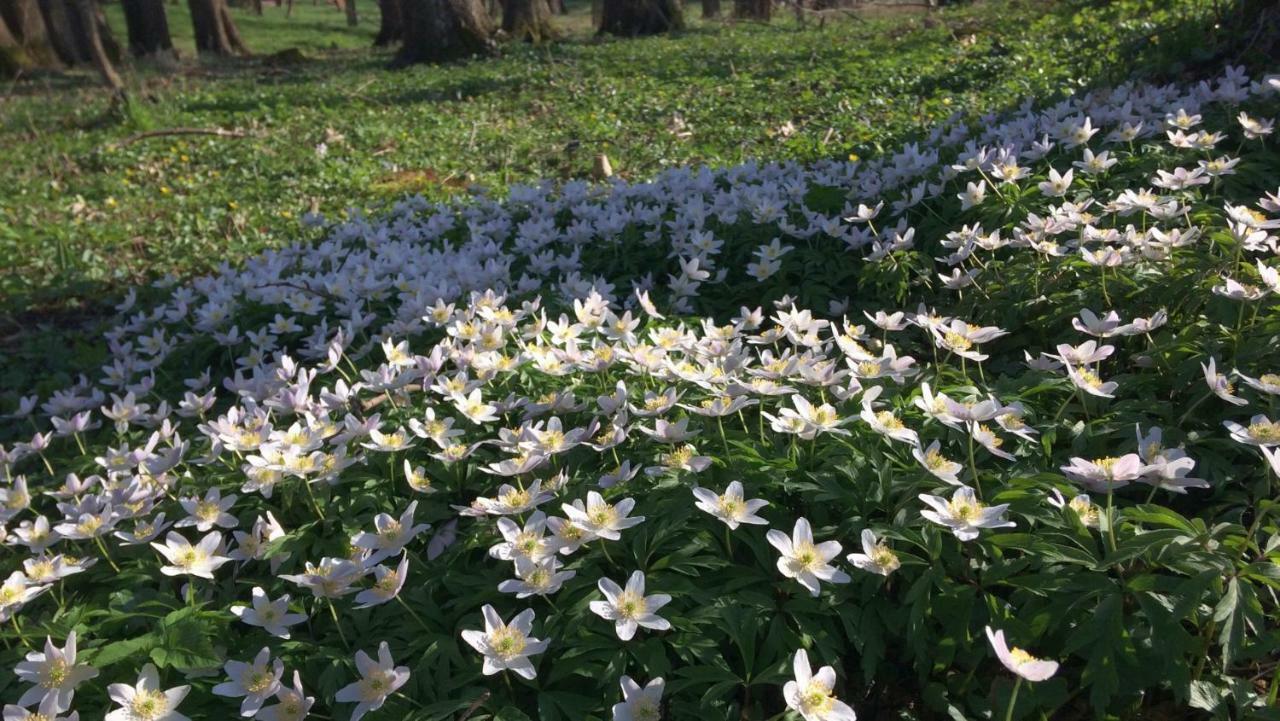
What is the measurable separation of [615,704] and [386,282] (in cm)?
301

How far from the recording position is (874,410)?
257 cm

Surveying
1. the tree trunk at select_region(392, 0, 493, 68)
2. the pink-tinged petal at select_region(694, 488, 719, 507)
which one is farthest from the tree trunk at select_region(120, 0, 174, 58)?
the pink-tinged petal at select_region(694, 488, 719, 507)

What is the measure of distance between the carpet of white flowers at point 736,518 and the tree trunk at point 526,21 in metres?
14.5

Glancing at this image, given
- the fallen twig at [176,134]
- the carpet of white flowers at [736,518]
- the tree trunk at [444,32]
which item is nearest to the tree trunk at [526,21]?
the tree trunk at [444,32]

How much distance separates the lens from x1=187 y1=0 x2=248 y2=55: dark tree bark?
2150cm

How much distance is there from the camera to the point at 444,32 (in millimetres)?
15344

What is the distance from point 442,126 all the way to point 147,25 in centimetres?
1532

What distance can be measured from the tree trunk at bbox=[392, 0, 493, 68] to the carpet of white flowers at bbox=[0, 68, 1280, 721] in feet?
41.6

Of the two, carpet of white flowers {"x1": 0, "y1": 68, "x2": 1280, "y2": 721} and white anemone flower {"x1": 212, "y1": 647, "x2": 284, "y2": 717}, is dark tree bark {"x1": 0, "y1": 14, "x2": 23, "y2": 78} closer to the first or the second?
carpet of white flowers {"x1": 0, "y1": 68, "x2": 1280, "y2": 721}

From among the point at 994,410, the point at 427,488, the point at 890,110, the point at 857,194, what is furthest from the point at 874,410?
the point at 890,110

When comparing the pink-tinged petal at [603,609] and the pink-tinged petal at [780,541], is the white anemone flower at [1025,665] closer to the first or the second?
the pink-tinged petal at [780,541]

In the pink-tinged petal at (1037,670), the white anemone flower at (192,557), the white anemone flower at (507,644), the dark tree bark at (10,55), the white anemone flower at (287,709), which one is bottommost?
the white anemone flower at (287,709)

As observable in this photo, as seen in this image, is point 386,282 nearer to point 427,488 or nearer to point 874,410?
point 427,488

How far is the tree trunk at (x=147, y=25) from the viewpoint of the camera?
69.3 ft
